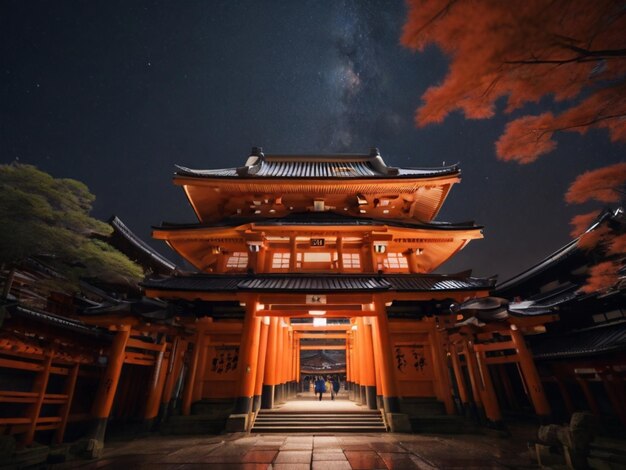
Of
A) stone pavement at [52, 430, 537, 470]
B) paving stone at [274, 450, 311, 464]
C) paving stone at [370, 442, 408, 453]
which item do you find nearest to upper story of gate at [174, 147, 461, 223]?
stone pavement at [52, 430, 537, 470]

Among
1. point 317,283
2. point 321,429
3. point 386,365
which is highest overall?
point 317,283

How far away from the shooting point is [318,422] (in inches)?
372

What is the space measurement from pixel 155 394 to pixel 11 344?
175 inches

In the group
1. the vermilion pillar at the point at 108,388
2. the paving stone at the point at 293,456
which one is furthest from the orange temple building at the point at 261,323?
the paving stone at the point at 293,456

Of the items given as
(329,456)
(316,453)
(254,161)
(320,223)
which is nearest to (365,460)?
(329,456)

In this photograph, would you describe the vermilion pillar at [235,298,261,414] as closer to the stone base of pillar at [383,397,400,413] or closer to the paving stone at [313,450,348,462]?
the paving stone at [313,450,348,462]

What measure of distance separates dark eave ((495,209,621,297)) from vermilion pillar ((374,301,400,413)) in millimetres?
8564

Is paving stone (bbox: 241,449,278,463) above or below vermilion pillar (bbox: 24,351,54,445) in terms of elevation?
below

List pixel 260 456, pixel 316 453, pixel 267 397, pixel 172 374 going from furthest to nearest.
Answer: pixel 267 397
pixel 172 374
pixel 316 453
pixel 260 456

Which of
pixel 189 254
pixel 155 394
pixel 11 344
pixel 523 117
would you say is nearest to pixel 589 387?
pixel 523 117

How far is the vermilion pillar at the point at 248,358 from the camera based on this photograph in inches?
356

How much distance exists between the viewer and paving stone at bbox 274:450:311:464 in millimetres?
5620

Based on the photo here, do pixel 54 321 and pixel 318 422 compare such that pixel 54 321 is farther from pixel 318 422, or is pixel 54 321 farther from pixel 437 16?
pixel 437 16

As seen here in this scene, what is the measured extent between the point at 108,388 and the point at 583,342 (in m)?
17.6
